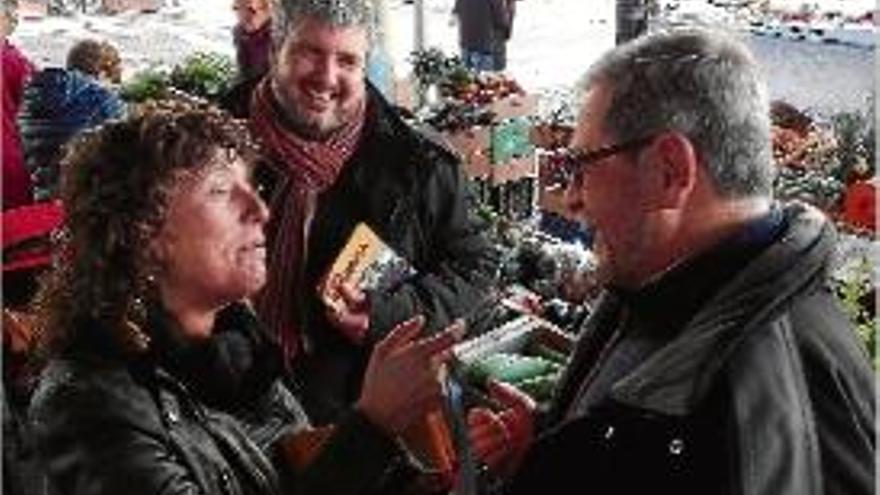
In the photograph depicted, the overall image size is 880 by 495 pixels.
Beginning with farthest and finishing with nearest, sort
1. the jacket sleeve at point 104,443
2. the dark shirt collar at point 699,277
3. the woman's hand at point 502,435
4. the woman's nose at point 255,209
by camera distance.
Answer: the woman's nose at point 255,209 < the woman's hand at point 502,435 < the jacket sleeve at point 104,443 < the dark shirt collar at point 699,277

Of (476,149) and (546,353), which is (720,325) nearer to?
(546,353)

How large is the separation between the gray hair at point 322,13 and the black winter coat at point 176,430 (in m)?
0.91

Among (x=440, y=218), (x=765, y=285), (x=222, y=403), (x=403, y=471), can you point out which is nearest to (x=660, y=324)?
(x=765, y=285)

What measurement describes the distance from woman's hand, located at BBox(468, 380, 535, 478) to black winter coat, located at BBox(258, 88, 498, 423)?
29.0 inches

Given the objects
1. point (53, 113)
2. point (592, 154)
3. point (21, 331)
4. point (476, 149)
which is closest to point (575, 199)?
point (592, 154)

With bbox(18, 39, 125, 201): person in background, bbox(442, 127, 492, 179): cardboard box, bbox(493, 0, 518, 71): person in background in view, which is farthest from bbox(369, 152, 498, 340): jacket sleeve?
bbox(493, 0, 518, 71): person in background

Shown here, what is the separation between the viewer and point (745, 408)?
5.05 ft

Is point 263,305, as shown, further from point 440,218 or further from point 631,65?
point 631,65

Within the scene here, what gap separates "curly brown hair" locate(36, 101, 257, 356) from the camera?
6.40ft

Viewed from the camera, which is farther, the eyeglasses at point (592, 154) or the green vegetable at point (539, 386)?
the green vegetable at point (539, 386)

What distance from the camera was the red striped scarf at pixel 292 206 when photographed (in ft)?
9.45

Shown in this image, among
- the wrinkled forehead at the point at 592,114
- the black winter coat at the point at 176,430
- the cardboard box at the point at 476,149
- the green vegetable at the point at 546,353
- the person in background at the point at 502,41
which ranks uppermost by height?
the wrinkled forehead at the point at 592,114

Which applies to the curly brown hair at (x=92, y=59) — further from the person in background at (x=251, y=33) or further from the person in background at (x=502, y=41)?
the person in background at (x=502, y=41)

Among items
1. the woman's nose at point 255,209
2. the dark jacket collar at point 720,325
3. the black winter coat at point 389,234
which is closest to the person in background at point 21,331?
the woman's nose at point 255,209
